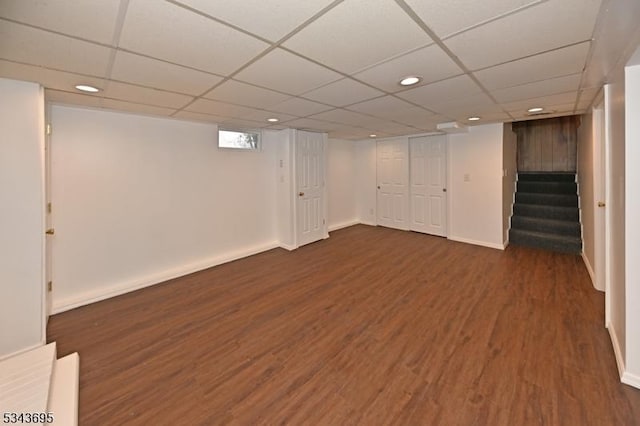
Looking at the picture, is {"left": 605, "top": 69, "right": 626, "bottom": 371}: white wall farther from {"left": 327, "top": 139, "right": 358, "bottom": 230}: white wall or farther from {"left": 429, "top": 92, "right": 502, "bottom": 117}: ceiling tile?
{"left": 327, "top": 139, "right": 358, "bottom": 230}: white wall

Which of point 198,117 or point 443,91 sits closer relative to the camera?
point 443,91

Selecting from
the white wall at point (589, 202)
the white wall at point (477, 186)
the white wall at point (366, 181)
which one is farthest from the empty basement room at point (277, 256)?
the white wall at point (366, 181)

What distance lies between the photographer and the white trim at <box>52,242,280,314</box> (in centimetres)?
298

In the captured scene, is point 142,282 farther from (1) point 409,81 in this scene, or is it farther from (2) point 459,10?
(2) point 459,10

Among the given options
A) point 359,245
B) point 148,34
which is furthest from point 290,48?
point 359,245

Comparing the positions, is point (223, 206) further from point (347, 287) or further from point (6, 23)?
point (6, 23)

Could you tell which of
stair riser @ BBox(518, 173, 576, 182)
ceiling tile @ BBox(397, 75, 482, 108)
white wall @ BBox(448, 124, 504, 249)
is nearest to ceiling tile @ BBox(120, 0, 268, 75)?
ceiling tile @ BBox(397, 75, 482, 108)

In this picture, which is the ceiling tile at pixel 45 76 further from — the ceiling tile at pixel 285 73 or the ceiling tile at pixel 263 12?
the ceiling tile at pixel 263 12

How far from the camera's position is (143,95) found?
2635 millimetres

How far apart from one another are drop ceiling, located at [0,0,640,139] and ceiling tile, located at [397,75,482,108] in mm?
22

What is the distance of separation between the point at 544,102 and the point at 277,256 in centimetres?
423

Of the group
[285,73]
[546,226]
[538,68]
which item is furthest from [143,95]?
[546,226]

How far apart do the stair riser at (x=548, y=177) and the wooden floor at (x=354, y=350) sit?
2619mm

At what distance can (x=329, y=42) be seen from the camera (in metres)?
1.63
